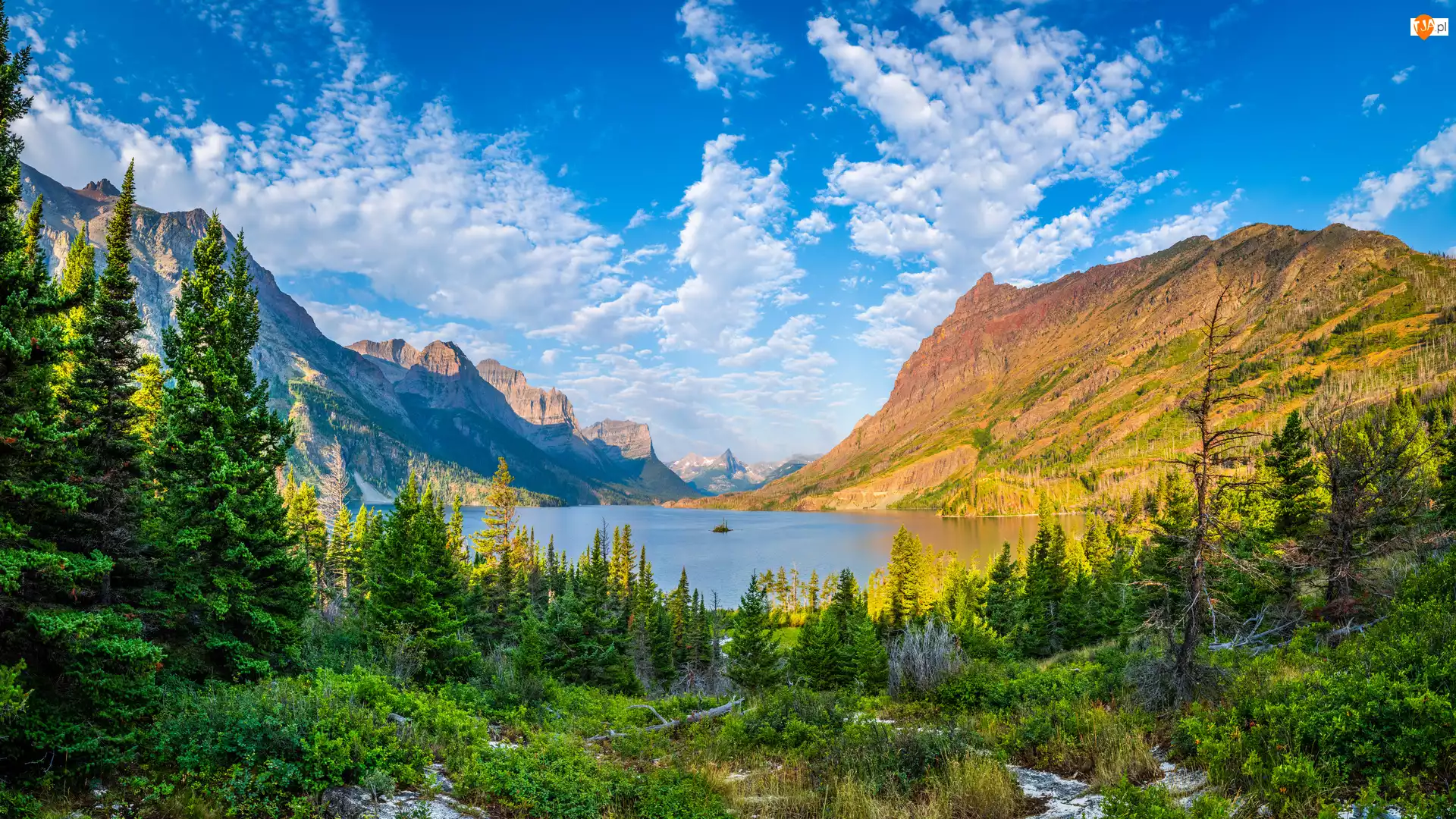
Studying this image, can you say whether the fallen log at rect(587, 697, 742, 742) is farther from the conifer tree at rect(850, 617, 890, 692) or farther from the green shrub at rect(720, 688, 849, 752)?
the conifer tree at rect(850, 617, 890, 692)

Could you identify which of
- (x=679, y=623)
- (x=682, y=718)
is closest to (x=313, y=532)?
(x=679, y=623)

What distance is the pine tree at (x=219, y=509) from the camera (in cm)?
1151

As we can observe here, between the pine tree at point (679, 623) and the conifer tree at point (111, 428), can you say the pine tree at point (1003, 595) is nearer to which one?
the pine tree at point (679, 623)

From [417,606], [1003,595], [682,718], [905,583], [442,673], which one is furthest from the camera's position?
[1003,595]

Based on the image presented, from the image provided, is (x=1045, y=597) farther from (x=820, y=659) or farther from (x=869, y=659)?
(x=869, y=659)

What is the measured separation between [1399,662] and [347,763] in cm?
1279

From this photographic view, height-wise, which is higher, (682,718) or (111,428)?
(111,428)

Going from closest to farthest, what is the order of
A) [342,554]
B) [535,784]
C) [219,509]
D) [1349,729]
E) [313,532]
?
[1349,729] < [535,784] < [219,509] < [313,532] < [342,554]

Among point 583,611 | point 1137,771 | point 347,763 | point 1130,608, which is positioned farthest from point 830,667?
point 347,763

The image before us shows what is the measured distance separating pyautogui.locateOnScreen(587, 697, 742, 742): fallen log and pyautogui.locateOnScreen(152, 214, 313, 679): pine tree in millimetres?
7393

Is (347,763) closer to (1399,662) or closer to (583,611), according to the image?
(1399,662)

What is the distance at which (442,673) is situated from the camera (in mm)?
17719

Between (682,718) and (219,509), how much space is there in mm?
11535

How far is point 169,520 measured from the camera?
11.6m
